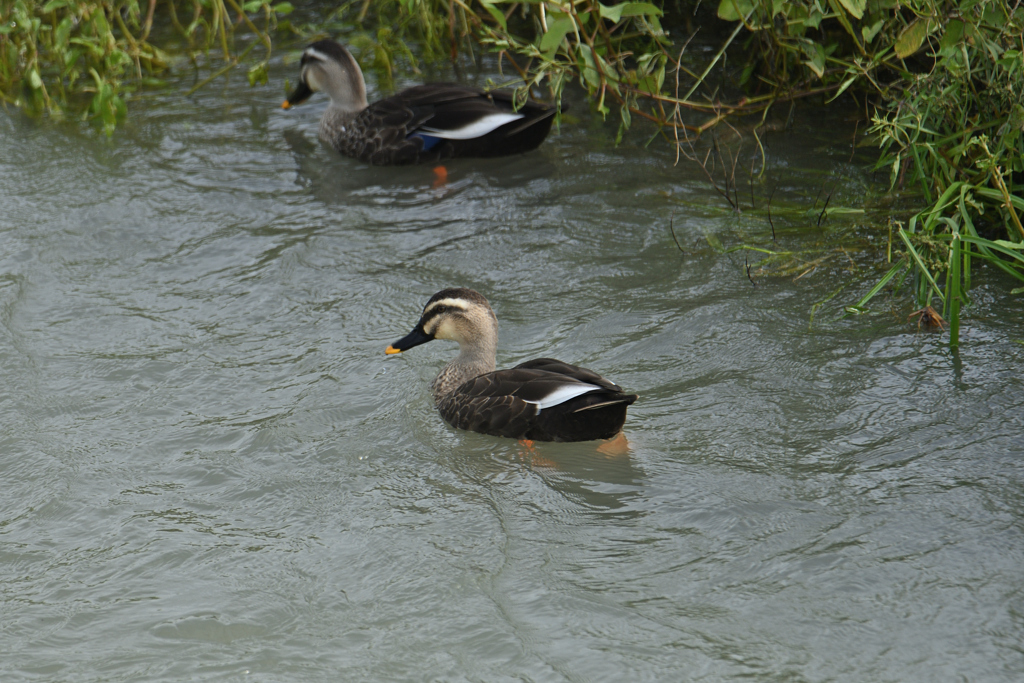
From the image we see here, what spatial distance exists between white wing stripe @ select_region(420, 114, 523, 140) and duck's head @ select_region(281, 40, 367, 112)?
904 mm

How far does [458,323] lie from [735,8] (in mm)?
2466

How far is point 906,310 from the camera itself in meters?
5.52

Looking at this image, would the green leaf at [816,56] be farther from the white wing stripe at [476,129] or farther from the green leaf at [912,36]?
the white wing stripe at [476,129]

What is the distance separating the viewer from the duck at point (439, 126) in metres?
7.97

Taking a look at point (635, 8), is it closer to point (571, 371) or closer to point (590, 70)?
point (590, 70)

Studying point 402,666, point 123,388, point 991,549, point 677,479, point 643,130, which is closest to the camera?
point 402,666

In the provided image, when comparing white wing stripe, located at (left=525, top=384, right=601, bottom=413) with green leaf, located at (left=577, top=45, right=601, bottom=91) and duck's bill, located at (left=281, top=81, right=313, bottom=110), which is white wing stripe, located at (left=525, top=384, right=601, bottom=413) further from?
duck's bill, located at (left=281, top=81, right=313, bottom=110)

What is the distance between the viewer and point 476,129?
802cm

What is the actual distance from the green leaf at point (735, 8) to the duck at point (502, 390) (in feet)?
7.36

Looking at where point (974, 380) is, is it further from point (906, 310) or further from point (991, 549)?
point (991, 549)

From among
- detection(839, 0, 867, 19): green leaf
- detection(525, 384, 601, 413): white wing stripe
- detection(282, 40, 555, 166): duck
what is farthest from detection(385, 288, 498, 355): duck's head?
detection(282, 40, 555, 166): duck

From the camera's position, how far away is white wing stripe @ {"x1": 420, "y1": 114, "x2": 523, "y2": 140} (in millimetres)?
7930

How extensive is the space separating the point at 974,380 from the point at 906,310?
0.77 metres

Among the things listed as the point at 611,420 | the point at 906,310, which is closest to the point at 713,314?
the point at 906,310
